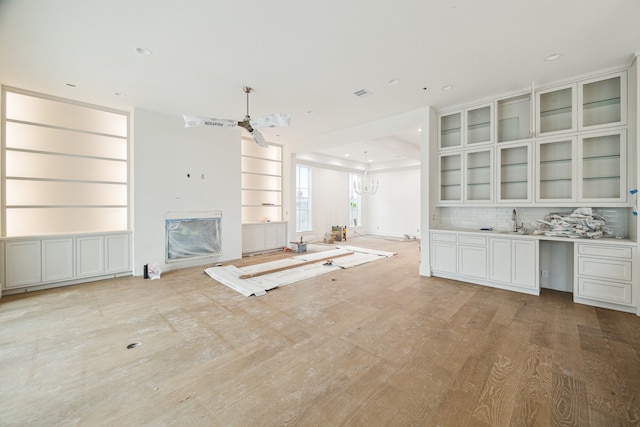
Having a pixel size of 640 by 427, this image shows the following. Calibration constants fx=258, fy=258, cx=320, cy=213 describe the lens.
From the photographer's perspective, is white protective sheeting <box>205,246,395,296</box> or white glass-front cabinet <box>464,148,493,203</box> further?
white glass-front cabinet <box>464,148,493,203</box>

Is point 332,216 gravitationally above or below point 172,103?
below

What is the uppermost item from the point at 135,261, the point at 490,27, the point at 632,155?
the point at 490,27

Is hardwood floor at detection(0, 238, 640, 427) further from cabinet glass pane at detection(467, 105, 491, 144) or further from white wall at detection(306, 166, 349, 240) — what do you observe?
white wall at detection(306, 166, 349, 240)

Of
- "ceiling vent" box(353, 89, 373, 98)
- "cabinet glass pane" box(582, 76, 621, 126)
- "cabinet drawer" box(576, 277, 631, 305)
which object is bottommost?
"cabinet drawer" box(576, 277, 631, 305)

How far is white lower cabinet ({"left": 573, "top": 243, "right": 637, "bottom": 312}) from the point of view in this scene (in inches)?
129

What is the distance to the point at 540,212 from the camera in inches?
171

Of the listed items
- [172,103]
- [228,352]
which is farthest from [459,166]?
[172,103]

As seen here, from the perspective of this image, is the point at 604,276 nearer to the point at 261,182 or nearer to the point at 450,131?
the point at 450,131

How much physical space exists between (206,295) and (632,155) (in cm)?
620

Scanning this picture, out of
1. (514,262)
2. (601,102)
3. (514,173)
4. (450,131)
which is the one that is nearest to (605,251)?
(514,262)

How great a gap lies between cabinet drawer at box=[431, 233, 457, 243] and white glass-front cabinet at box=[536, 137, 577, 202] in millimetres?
1371

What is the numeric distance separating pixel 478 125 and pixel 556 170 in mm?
1434

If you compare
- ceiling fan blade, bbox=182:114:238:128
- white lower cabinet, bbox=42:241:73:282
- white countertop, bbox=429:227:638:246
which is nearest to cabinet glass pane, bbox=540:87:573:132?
white countertop, bbox=429:227:638:246

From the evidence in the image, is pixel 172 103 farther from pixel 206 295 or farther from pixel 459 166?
pixel 459 166
